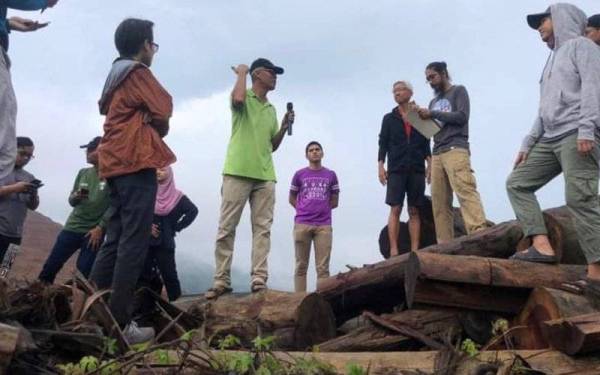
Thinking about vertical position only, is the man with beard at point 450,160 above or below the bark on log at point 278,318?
above

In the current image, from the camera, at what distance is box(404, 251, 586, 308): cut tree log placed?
5711 millimetres

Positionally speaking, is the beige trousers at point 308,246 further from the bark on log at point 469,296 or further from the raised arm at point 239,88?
the bark on log at point 469,296

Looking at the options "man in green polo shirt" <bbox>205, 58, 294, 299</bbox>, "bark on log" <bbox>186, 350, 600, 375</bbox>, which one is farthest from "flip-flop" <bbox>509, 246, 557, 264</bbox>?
"man in green polo shirt" <bbox>205, 58, 294, 299</bbox>

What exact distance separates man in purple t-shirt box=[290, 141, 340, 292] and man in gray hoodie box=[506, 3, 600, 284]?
3.23m

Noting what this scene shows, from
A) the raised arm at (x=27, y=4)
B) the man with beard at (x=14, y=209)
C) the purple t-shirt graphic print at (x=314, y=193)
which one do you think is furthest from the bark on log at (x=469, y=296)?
the purple t-shirt graphic print at (x=314, y=193)

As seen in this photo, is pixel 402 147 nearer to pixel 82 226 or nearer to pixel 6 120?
pixel 82 226

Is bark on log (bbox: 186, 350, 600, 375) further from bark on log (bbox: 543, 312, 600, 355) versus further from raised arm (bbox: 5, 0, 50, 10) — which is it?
raised arm (bbox: 5, 0, 50, 10)

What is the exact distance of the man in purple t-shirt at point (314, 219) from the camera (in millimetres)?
9531

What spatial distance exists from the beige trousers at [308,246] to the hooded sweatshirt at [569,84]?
3454 millimetres

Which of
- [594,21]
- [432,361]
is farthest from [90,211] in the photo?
[594,21]

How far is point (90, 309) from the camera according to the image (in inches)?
173

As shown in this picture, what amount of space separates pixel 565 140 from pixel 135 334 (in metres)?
3.41

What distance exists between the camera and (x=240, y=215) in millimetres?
7832

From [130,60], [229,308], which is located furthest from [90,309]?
[229,308]
